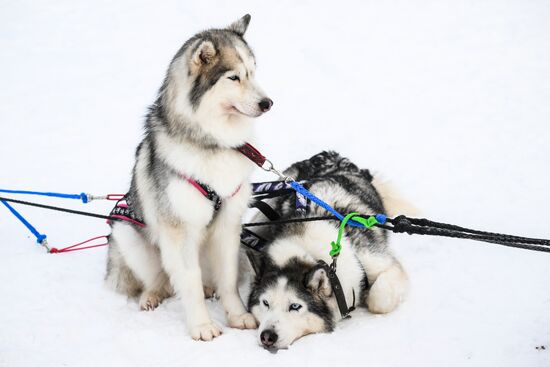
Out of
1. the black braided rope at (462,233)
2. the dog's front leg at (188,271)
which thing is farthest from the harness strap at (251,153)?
the black braided rope at (462,233)

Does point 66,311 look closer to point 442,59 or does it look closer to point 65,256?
point 65,256

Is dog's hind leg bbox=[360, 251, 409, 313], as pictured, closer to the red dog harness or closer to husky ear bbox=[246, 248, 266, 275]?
husky ear bbox=[246, 248, 266, 275]

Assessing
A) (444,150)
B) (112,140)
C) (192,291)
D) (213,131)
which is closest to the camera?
(213,131)

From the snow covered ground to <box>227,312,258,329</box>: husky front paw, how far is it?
0.09 meters

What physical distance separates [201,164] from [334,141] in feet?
13.5

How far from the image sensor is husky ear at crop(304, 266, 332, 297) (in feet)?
10.6

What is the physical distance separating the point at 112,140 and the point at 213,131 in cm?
498

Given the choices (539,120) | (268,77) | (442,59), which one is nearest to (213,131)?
(539,120)

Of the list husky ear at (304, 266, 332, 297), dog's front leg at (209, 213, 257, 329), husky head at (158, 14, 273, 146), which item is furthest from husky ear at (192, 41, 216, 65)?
husky ear at (304, 266, 332, 297)

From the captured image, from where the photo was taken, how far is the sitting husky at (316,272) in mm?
3221

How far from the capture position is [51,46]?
10547mm

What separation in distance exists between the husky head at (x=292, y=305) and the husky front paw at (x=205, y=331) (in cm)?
31

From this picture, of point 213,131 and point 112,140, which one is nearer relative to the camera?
point 213,131

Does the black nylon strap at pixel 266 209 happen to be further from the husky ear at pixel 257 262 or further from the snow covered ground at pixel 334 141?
the snow covered ground at pixel 334 141
